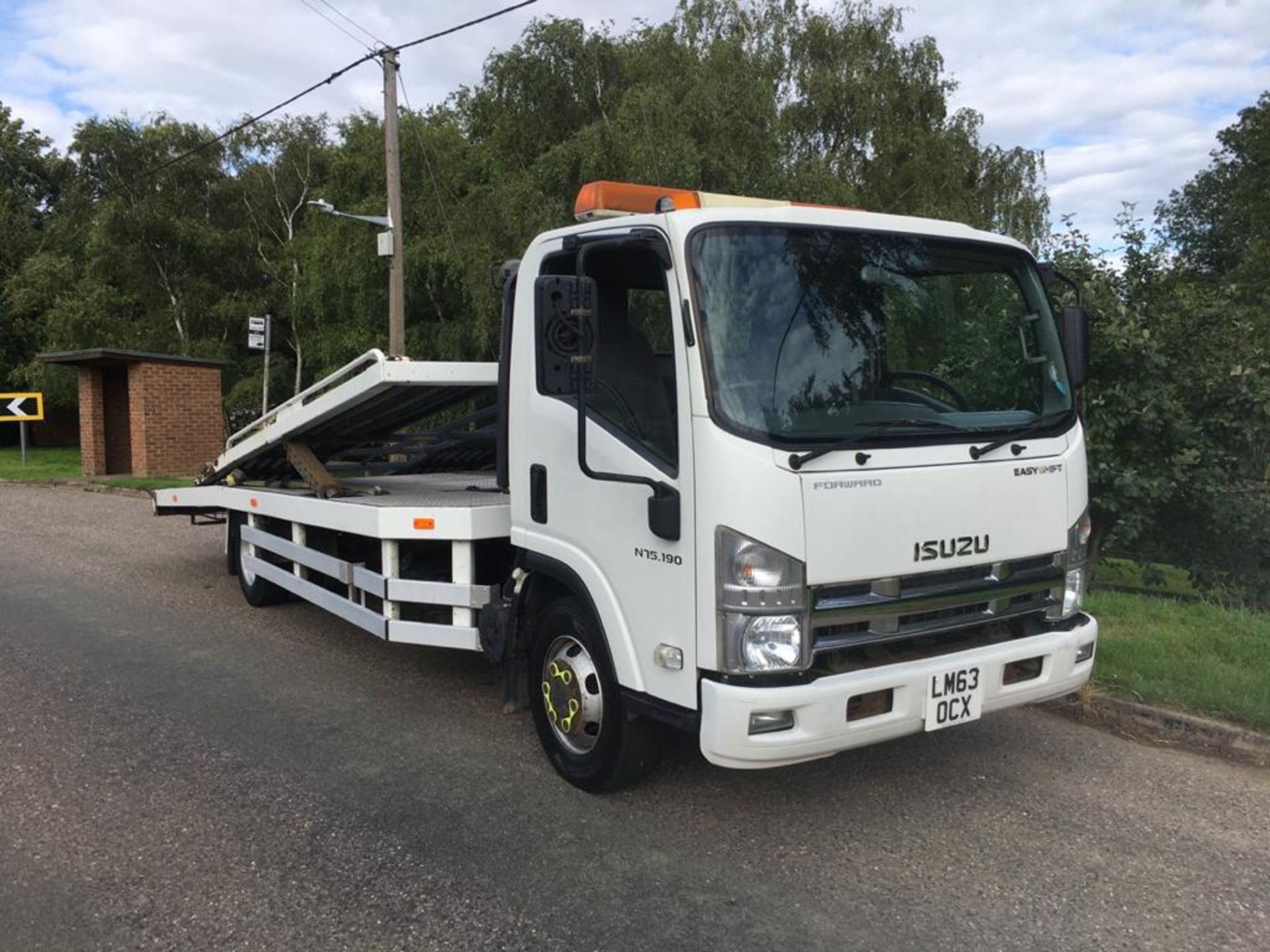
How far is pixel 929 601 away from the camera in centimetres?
353

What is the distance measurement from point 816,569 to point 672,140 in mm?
15858

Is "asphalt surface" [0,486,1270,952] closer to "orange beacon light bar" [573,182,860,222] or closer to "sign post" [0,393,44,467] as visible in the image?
"orange beacon light bar" [573,182,860,222]

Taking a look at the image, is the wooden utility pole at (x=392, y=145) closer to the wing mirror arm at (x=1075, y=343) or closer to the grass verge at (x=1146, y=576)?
the grass verge at (x=1146, y=576)

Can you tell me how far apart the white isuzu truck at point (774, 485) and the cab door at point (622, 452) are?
13 mm

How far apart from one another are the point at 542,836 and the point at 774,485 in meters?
1.66

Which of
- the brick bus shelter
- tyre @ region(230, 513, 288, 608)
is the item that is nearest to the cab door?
tyre @ region(230, 513, 288, 608)

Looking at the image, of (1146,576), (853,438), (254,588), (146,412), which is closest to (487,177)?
(146,412)

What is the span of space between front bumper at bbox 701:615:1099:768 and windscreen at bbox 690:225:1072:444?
84 centimetres

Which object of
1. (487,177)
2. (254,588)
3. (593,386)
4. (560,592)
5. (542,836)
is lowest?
(542,836)

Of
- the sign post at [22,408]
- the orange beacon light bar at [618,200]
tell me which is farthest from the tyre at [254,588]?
the sign post at [22,408]

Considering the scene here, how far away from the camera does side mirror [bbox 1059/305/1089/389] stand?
4074mm

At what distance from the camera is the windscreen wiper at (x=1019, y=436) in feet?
11.9

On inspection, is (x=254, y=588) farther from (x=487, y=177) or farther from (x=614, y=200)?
(x=487, y=177)

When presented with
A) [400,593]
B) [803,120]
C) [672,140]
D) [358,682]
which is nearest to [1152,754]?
[400,593]
